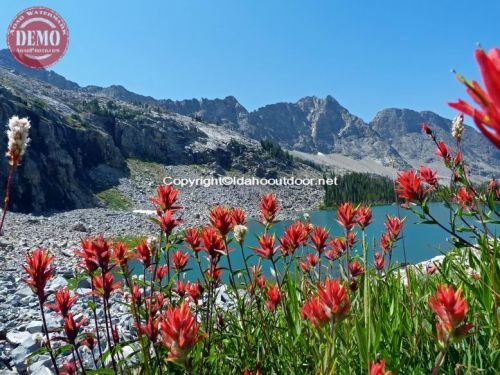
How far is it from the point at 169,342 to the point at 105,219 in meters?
66.0

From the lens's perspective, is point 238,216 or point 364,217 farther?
point 364,217

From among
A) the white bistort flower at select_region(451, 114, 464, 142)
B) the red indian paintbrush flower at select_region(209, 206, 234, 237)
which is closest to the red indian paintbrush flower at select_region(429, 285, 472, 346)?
the red indian paintbrush flower at select_region(209, 206, 234, 237)

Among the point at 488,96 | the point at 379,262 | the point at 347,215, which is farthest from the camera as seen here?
the point at 379,262

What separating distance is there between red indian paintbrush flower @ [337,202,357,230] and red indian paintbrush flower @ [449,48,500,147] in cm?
258

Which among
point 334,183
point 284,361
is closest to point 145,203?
point 334,183

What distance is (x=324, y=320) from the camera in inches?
63.0

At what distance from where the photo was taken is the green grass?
83.1m

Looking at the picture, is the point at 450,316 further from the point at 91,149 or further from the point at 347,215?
the point at 91,149

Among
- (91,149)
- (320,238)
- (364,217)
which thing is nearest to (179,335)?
(320,238)

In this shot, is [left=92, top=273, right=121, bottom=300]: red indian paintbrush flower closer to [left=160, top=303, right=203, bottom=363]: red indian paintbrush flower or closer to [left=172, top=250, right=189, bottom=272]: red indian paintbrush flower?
[left=172, top=250, right=189, bottom=272]: red indian paintbrush flower

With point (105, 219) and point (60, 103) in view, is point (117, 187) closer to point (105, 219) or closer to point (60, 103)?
point (105, 219)

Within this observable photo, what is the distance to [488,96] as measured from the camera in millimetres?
666

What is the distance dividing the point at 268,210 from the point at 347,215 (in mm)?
639

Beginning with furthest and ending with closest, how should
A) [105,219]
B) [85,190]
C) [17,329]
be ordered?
1. [85,190]
2. [105,219]
3. [17,329]
